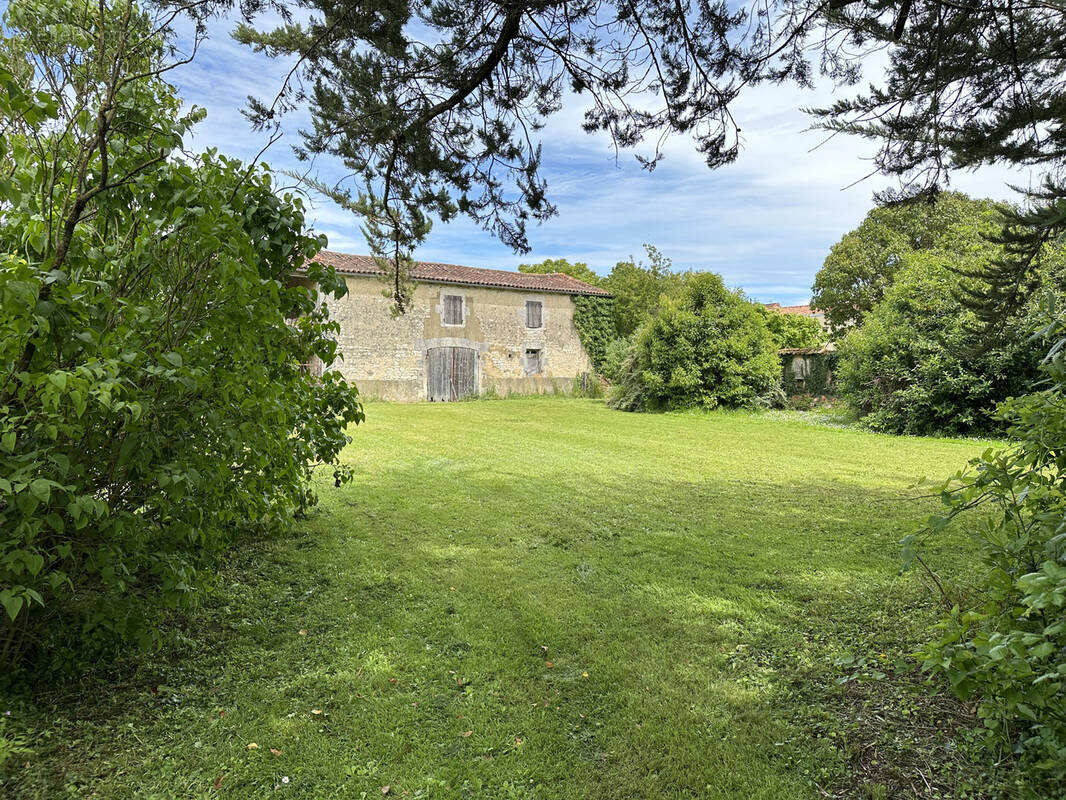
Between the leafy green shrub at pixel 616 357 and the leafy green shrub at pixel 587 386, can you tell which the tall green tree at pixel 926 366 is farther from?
the leafy green shrub at pixel 587 386

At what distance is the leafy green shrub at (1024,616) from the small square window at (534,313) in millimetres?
20241

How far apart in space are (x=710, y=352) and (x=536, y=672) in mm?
14398

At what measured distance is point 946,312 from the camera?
12.1 meters

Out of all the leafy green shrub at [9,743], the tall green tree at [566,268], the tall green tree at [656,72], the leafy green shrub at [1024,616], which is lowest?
the leafy green shrub at [9,743]

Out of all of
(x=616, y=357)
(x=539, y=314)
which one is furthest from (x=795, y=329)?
(x=539, y=314)

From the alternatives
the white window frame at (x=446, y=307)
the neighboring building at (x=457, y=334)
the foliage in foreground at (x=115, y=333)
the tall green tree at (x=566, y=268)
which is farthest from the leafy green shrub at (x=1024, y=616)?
the tall green tree at (x=566, y=268)

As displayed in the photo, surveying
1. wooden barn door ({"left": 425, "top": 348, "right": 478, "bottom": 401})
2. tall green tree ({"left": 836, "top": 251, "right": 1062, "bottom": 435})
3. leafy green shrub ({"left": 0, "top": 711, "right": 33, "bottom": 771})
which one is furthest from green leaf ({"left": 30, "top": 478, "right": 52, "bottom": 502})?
wooden barn door ({"left": 425, "top": 348, "right": 478, "bottom": 401})

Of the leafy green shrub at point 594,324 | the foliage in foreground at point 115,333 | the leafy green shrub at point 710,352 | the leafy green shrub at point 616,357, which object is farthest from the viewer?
the leafy green shrub at point 594,324

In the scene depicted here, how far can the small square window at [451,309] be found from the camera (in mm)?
20531

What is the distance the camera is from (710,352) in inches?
634

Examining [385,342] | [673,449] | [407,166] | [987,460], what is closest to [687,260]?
[385,342]

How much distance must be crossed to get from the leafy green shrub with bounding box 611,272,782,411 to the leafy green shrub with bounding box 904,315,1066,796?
1395 centimetres

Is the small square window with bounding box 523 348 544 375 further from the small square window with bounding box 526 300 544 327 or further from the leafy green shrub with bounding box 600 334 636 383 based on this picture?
the leafy green shrub with bounding box 600 334 636 383

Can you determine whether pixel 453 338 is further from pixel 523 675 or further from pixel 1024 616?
pixel 1024 616
